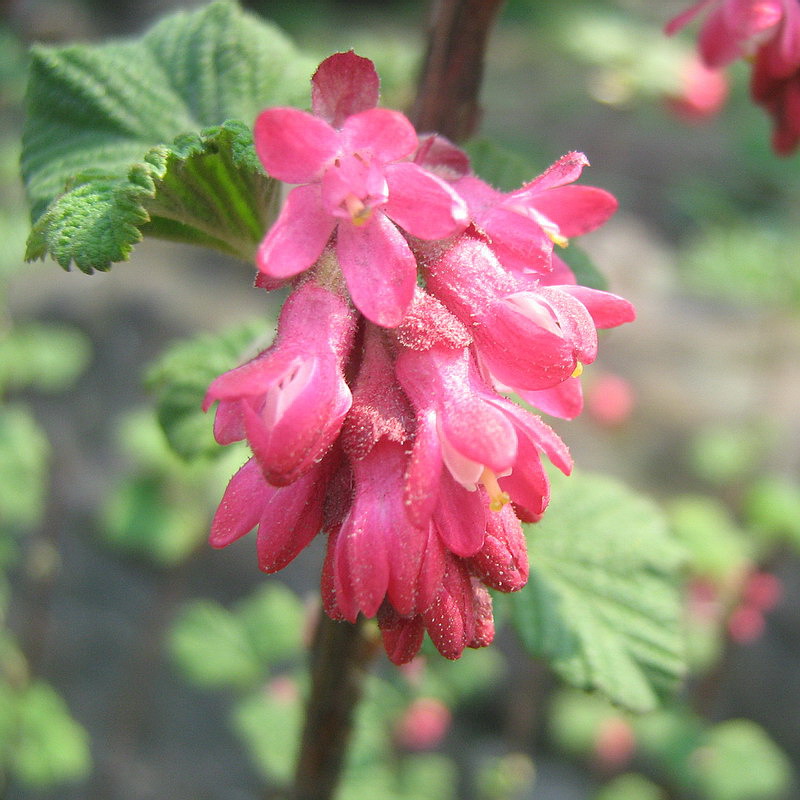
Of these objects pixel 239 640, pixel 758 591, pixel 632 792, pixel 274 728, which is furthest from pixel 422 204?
pixel 632 792

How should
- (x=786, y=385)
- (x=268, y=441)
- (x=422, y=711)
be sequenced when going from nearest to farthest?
(x=268, y=441) < (x=422, y=711) < (x=786, y=385)

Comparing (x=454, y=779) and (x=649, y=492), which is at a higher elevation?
(x=649, y=492)

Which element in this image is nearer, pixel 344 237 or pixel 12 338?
pixel 344 237

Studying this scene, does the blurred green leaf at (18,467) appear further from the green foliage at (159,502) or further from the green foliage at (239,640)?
the green foliage at (239,640)

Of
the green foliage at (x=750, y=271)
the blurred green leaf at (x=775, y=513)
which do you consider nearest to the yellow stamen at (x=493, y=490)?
the blurred green leaf at (x=775, y=513)

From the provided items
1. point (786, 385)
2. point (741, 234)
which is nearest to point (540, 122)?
point (786, 385)

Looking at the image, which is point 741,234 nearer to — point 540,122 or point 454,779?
point 454,779

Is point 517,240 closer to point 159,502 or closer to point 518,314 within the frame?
point 518,314
